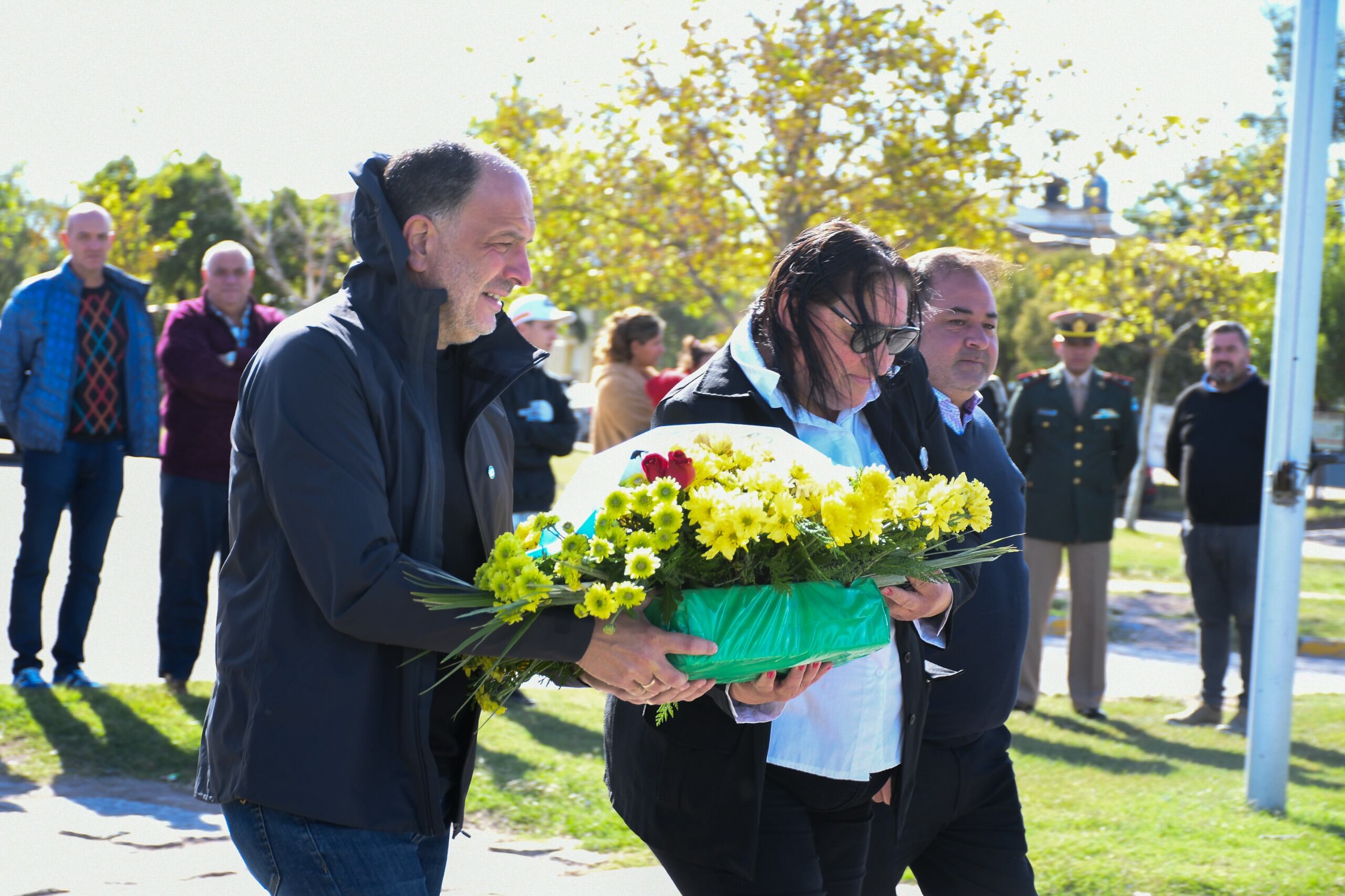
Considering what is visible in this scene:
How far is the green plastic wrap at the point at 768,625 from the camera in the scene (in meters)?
2.25

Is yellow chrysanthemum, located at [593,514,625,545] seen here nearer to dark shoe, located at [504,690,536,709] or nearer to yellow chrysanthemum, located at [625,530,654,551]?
yellow chrysanthemum, located at [625,530,654,551]

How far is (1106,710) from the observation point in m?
8.55

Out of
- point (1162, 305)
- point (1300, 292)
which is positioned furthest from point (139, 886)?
point (1162, 305)

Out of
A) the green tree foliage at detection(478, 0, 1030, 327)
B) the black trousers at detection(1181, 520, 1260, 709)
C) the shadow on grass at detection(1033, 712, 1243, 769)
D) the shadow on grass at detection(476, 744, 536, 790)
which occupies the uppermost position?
the green tree foliage at detection(478, 0, 1030, 327)

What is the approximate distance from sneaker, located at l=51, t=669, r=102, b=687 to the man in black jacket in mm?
4602

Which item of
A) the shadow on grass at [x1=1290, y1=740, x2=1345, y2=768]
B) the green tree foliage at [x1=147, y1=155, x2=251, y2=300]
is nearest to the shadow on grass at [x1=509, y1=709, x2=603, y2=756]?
the shadow on grass at [x1=1290, y1=740, x2=1345, y2=768]

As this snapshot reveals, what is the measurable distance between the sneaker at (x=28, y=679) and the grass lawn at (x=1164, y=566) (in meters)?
11.5

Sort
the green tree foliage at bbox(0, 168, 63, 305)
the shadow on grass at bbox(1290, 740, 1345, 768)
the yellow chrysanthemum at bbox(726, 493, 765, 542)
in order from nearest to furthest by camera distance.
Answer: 1. the yellow chrysanthemum at bbox(726, 493, 765, 542)
2. the shadow on grass at bbox(1290, 740, 1345, 768)
3. the green tree foliage at bbox(0, 168, 63, 305)

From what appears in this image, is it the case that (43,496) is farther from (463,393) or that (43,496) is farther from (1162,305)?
(1162,305)

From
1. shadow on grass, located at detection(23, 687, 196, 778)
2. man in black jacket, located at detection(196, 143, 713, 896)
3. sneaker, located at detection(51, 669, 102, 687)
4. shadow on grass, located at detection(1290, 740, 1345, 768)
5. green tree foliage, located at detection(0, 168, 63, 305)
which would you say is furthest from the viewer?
green tree foliage, located at detection(0, 168, 63, 305)

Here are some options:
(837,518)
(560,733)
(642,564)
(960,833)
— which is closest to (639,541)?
(642,564)

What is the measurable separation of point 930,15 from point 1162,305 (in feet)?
32.0

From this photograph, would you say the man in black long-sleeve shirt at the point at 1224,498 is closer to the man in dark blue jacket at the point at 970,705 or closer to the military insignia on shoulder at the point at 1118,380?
the military insignia on shoulder at the point at 1118,380

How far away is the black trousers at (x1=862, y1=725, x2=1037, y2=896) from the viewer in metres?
3.13
